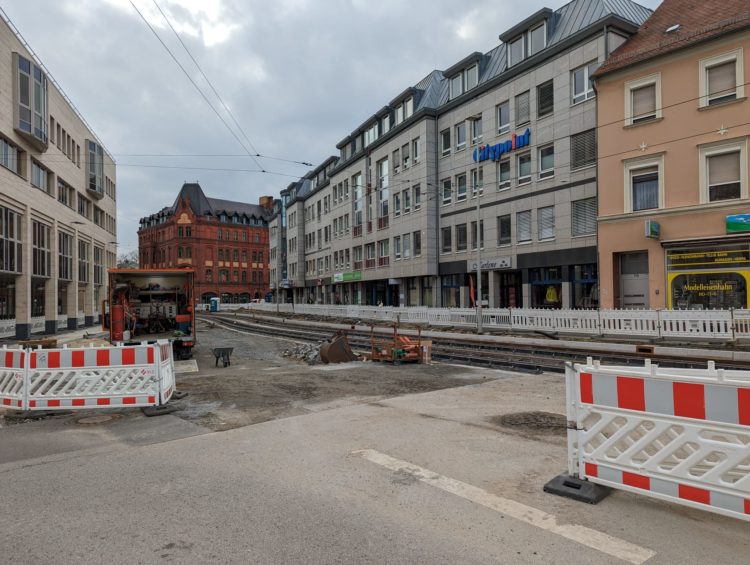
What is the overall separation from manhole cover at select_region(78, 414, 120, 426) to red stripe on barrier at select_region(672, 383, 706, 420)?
23.9ft

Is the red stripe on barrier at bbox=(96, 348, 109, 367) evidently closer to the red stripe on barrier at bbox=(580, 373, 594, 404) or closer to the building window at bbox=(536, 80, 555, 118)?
the red stripe on barrier at bbox=(580, 373, 594, 404)

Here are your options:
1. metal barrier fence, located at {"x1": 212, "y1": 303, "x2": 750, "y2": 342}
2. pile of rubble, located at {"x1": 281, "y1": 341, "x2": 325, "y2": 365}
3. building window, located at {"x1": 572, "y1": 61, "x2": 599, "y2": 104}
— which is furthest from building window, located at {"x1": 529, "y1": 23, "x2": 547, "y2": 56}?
pile of rubble, located at {"x1": 281, "y1": 341, "x2": 325, "y2": 365}

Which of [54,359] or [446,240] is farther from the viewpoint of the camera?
[446,240]

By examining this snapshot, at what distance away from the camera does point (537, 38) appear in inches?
1136

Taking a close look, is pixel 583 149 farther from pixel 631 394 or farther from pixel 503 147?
pixel 631 394

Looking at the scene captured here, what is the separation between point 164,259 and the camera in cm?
9881

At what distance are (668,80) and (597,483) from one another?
23.2 m

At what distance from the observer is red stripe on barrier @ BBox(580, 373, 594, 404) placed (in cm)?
435

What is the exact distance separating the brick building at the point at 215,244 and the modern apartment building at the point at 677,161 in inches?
3122

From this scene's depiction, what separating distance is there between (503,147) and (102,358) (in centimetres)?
2709

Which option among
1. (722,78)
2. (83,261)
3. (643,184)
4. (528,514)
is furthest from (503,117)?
(83,261)

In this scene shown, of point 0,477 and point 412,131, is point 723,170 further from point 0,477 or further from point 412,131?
point 0,477

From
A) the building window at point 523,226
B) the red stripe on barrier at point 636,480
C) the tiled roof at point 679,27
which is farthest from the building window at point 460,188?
the red stripe on barrier at point 636,480

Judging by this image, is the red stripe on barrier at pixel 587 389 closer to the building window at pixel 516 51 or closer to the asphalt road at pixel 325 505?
the asphalt road at pixel 325 505
